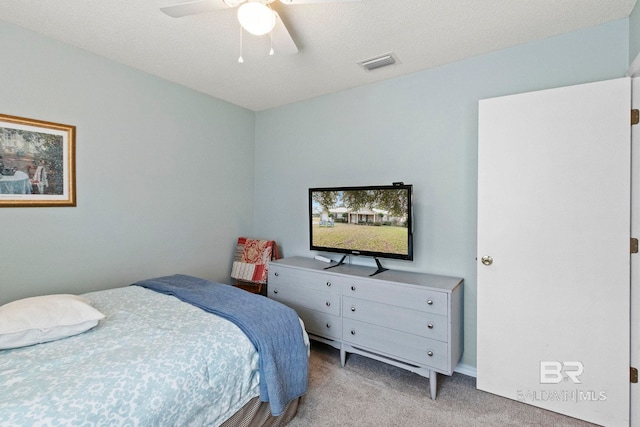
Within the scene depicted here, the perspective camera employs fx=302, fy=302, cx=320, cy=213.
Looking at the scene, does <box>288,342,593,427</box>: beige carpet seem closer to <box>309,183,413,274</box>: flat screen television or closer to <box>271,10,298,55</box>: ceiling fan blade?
<box>309,183,413,274</box>: flat screen television

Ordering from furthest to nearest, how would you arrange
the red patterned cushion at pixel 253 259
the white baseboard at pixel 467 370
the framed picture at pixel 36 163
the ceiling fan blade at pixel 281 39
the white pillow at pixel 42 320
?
the red patterned cushion at pixel 253 259 < the white baseboard at pixel 467 370 < the framed picture at pixel 36 163 < the ceiling fan blade at pixel 281 39 < the white pillow at pixel 42 320

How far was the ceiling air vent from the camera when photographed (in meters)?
2.42

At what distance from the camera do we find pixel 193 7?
156 cm

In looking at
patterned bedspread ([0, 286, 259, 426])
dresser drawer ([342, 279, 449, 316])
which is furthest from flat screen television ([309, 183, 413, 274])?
patterned bedspread ([0, 286, 259, 426])

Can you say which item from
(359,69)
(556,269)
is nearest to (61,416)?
(556,269)

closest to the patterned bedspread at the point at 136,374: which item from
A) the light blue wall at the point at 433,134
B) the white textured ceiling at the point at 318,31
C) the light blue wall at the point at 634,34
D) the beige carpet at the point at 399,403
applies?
the beige carpet at the point at 399,403

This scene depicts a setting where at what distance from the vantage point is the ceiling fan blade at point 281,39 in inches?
68.5

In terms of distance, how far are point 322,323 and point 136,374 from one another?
65.7 inches

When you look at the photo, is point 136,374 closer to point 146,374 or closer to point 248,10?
point 146,374

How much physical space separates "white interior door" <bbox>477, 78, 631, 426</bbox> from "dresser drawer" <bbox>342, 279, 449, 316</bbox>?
0.39 metres

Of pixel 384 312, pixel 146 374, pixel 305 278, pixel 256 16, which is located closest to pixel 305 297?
pixel 305 278

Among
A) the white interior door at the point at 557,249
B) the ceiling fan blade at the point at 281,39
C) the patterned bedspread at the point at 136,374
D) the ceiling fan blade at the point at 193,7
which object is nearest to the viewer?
the patterned bedspread at the point at 136,374

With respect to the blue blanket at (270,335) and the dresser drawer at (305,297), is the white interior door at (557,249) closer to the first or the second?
the dresser drawer at (305,297)

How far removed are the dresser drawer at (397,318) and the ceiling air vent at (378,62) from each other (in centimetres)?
196
